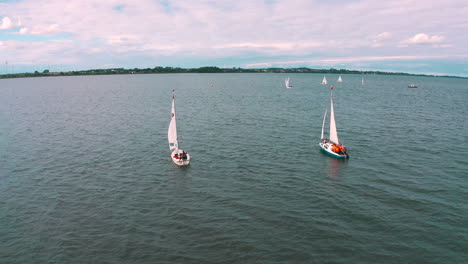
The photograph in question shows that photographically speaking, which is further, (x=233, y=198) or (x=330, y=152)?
(x=330, y=152)

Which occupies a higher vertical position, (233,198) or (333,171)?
(333,171)

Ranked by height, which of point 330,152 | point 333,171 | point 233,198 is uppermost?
point 330,152

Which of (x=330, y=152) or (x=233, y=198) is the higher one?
(x=330, y=152)

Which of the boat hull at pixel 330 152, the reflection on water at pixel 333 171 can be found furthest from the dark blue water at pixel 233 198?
the boat hull at pixel 330 152

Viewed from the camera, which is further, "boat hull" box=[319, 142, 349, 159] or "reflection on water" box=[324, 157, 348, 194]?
"boat hull" box=[319, 142, 349, 159]

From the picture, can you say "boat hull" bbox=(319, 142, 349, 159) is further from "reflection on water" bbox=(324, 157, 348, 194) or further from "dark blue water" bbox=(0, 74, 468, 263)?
"dark blue water" bbox=(0, 74, 468, 263)

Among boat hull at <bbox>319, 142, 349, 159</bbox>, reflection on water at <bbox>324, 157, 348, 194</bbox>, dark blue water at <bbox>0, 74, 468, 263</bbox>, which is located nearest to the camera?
dark blue water at <bbox>0, 74, 468, 263</bbox>

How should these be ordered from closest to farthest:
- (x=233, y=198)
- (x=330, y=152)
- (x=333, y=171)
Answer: (x=233, y=198) < (x=333, y=171) < (x=330, y=152)

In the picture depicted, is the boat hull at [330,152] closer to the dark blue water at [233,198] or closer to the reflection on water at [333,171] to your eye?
the reflection on water at [333,171]

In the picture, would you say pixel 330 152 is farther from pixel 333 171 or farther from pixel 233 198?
pixel 233 198

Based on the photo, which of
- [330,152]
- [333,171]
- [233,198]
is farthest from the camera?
[330,152]

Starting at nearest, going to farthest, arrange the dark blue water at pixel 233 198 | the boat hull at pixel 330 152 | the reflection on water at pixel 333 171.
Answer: the dark blue water at pixel 233 198, the reflection on water at pixel 333 171, the boat hull at pixel 330 152

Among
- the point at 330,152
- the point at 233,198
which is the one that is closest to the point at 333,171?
the point at 330,152

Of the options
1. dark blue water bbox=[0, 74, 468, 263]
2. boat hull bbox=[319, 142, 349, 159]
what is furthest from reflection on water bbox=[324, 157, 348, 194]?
boat hull bbox=[319, 142, 349, 159]
